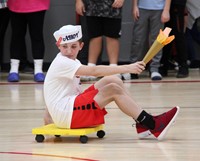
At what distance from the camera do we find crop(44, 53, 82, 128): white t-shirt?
429 centimetres

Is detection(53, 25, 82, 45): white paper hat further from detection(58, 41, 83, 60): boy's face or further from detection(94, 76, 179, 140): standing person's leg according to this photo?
detection(94, 76, 179, 140): standing person's leg

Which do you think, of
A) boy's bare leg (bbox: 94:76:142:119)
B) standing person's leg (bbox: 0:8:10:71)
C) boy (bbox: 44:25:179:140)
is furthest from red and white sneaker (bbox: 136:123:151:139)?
standing person's leg (bbox: 0:8:10:71)

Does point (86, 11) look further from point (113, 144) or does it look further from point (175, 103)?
point (113, 144)

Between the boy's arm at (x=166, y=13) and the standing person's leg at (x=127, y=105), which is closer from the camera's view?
the standing person's leg at (x=127, y=105)

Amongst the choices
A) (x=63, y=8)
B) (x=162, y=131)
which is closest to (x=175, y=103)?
(x=162, y=131)

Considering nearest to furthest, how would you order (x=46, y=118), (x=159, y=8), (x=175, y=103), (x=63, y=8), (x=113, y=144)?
(x=113, y=144), (x=46, y=118), (x=175, y=103), (x=159, y=8), (x=63, y=8)

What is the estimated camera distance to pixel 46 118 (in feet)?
15.3

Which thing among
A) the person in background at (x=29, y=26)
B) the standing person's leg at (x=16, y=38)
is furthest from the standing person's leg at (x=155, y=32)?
the standing person's leg at (x=16, y=38)

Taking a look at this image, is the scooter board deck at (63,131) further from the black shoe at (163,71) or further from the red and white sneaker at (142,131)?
the black shoe at (163,71)

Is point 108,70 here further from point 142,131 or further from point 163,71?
point 163,71

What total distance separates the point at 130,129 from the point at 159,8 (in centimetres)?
295

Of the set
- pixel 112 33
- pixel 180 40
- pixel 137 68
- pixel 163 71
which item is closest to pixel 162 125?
pixel 137 68

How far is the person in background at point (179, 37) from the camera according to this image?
747cm

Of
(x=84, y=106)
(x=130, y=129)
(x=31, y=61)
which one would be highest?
(x=84, y=106)
